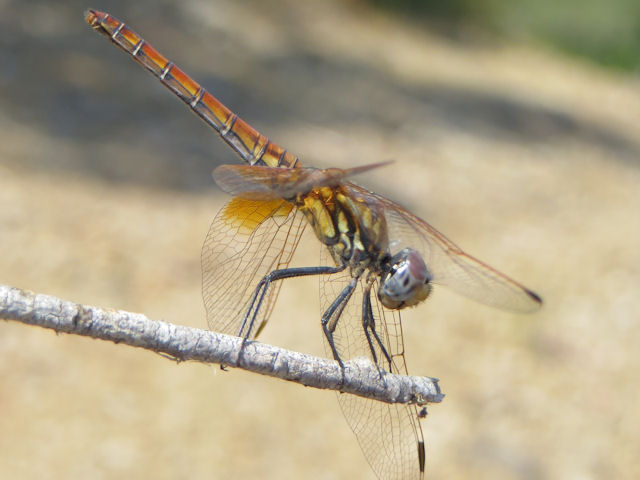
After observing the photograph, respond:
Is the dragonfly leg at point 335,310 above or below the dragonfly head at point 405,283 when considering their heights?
below

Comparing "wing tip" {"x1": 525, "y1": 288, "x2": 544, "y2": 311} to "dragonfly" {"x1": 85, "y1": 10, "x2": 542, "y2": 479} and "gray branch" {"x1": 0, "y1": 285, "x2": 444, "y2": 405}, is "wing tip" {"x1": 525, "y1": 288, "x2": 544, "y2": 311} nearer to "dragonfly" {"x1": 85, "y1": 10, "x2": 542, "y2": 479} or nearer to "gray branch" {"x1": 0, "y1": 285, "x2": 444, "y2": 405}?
"dragonfly" {"x1": 85, "y1": 10, "x2": 542, "y2": 479}

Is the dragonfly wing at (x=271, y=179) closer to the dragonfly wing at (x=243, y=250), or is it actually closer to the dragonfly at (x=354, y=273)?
the dragonfly at (x=354, y=273)

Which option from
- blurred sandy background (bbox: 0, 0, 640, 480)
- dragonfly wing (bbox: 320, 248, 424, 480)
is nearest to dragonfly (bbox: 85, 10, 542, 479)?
dragonfly wing (bbox: 320, 248, 424, 480)

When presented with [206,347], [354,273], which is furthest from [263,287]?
[206,347]

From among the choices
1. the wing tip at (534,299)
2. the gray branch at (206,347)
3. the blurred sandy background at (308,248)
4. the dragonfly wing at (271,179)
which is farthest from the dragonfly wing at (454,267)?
the blurred sandy background at (308,248)

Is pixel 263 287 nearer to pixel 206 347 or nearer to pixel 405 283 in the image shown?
pixel 405 283

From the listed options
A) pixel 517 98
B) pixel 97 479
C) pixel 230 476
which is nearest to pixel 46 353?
pixel 97 479
